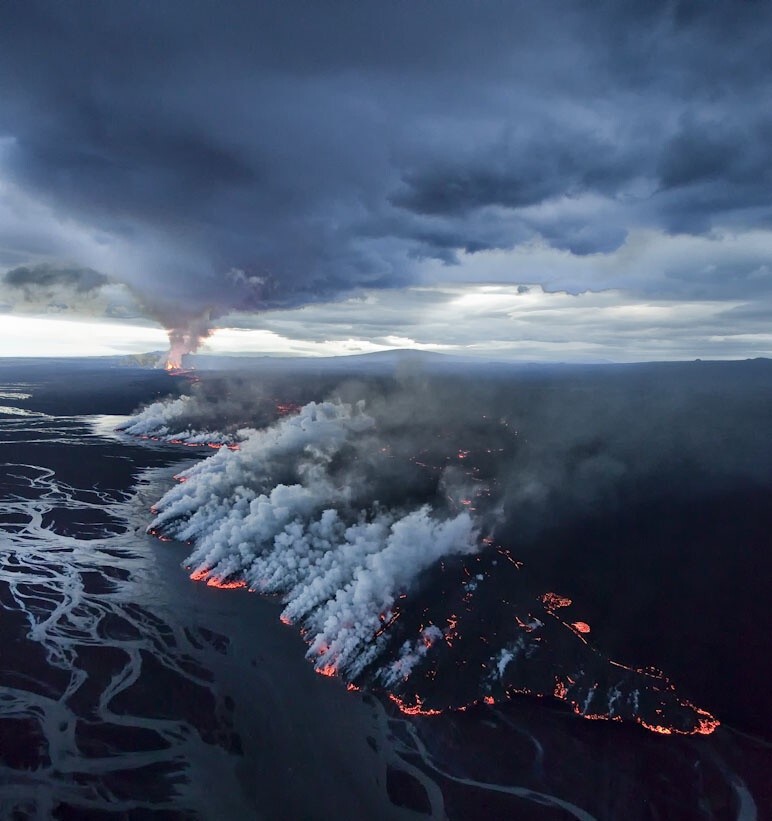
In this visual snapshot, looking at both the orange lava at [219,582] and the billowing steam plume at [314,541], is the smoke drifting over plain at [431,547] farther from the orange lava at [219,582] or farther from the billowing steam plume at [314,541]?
the orange lava at [219,582]

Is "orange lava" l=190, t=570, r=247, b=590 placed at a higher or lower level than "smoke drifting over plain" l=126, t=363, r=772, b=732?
lower

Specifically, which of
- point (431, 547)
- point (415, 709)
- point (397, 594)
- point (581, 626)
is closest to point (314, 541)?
point (397, 594)

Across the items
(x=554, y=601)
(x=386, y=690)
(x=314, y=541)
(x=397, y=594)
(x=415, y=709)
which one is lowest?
(x=415, y=709)

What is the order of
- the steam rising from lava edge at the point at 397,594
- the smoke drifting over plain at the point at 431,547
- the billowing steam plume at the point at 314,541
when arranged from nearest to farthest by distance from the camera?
the steam rising from lava edge at the point at 397,594 → the smoke drifting over plain at the point at 431,547 → the billowing steam plume at the point at 314,541

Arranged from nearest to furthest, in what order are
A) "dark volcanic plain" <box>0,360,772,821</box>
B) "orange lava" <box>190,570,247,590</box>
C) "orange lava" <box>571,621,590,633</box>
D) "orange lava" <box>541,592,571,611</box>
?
"dark volcanic plain" <box>0,360,772,821</box> → "orange lava" <box>571,621,590,633</box> → "orange lava" <box>541,592,571,611</box> → "orange lava" <box>190,570,247,590</box>

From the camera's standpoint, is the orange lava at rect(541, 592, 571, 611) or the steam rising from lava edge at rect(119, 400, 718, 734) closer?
the steam rising from lava edge at rect(119, 400, 718, 734)

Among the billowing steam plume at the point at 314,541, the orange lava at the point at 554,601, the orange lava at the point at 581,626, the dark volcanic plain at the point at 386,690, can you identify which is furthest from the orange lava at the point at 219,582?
the orange lava at the point at 581,626

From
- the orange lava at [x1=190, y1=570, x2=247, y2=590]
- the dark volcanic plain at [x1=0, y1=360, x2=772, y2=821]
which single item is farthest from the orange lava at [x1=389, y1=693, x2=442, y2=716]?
the orange lava at [x1=190, y1=570, x2=247, y2=590]

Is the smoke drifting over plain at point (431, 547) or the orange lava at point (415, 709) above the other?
the smoke drifting over plain at point (431, 547)

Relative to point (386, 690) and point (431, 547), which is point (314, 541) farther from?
point (386, 690)

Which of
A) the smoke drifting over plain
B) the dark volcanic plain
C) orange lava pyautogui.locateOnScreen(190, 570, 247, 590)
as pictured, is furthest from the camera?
orange lava pyautogui.locateOnScreen(190, 570, 247, 590)

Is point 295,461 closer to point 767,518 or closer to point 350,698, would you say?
point 350,698

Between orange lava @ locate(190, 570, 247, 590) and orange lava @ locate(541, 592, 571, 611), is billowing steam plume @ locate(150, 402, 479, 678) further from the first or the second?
orange lava @ locate(541, 592, 571, 611)
